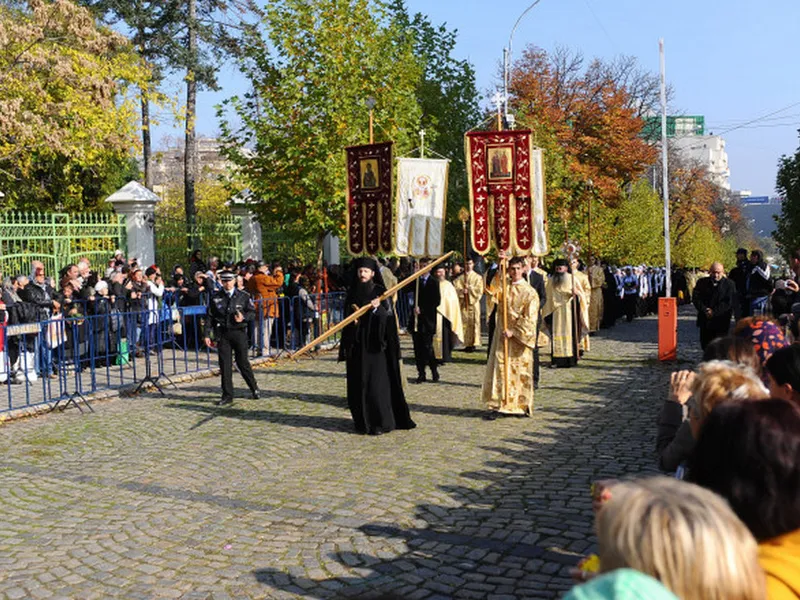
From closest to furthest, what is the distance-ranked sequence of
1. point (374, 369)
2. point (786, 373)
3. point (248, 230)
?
point (786, 373) < point (374, 369) < point (248, 230)

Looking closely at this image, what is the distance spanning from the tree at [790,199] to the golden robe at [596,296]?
8.36m

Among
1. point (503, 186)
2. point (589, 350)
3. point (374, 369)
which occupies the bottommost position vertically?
point (589, 350)

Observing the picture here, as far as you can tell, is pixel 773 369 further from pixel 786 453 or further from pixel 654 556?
pixel 654 556

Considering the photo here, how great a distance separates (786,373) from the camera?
13.1ft

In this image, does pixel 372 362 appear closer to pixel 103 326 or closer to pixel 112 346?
pixel 103 326

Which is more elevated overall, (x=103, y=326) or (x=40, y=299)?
(x=40, y=299)

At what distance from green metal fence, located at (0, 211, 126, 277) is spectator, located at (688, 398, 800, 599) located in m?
16.9

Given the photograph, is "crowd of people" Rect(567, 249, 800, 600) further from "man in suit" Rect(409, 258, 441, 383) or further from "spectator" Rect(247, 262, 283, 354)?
"spectator" Rect(247, 262, 283, 354)

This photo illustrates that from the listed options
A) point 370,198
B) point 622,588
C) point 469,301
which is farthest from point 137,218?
point 622,588

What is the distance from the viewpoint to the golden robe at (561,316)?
50.9 feet

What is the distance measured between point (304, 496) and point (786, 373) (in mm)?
4316

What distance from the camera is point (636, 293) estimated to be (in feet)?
99.2

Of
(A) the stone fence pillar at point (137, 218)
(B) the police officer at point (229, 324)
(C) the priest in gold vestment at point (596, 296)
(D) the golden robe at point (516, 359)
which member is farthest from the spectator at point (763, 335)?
(C) the priest in gold vestment at point (596, 296)

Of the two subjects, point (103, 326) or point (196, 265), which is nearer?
point (103, 326)
